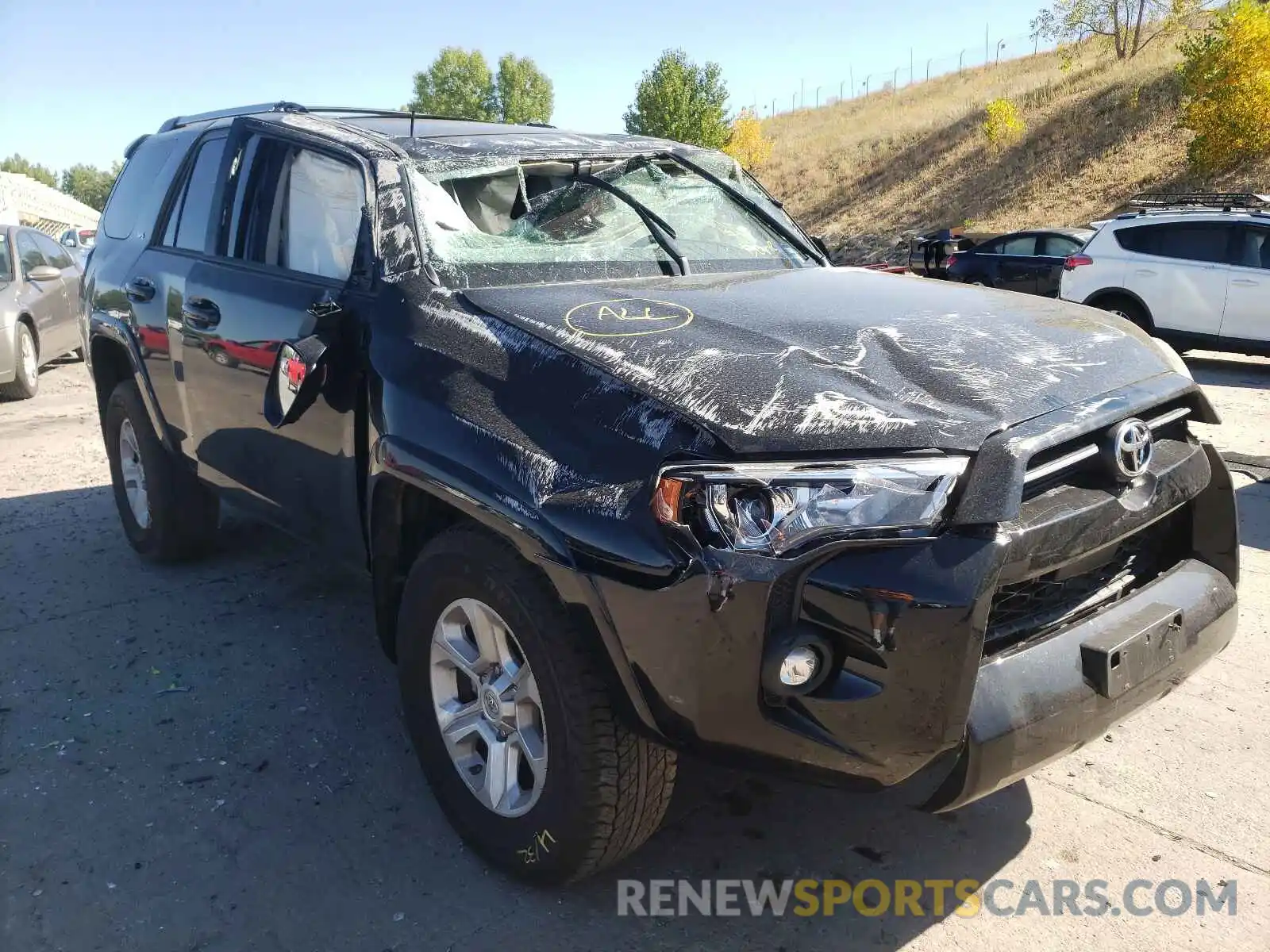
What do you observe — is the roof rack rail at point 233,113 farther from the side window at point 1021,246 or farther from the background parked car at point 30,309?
the side window at point 1021,246

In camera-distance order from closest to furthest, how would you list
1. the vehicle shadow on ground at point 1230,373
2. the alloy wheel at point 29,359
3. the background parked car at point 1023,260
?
the alloy wheel at point 29,359
the vehicle shadow on ground at point 1230,373
the background parked car at point 1023,260

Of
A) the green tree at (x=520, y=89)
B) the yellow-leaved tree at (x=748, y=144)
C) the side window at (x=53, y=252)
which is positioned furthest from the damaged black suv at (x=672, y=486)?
the green tree at (x=520, y=89)

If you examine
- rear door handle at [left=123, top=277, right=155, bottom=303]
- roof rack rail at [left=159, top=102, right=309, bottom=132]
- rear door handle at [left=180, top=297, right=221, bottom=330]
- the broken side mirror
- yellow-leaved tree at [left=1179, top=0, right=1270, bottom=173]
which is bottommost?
the broken side mirror

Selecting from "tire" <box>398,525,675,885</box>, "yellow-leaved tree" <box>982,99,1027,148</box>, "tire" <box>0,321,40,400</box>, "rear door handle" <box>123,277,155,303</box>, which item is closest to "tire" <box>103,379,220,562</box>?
Answer: "rear door handle" <box>123,277,155,303</box>

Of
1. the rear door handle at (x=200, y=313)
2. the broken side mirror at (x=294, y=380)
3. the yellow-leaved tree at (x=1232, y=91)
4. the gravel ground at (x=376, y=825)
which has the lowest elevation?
the gravel ground at (x=376, y=825)

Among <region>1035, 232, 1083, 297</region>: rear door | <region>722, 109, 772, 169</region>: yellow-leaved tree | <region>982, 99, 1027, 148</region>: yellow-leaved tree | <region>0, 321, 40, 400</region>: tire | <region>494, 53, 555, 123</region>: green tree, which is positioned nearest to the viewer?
<region>0, 321, 40, 400</region>: tire

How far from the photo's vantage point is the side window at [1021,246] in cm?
1527

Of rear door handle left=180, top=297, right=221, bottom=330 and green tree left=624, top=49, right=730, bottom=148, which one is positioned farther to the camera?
green tree left=624, top=49, right=730, bottom=148

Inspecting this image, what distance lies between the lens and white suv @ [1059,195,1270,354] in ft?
35.3

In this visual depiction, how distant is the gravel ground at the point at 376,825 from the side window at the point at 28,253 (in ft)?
25.1

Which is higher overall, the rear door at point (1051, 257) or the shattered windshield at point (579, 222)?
the shattered windshield at point (579, 222)

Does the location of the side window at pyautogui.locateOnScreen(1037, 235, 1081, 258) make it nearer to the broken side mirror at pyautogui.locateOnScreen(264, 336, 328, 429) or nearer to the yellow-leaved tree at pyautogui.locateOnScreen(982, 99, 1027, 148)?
the broken side mirror at pyautogui.locateOnScreen(264, 336, 328, 429)

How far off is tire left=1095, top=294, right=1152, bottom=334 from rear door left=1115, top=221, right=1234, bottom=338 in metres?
0.12

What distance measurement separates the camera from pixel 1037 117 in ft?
118
